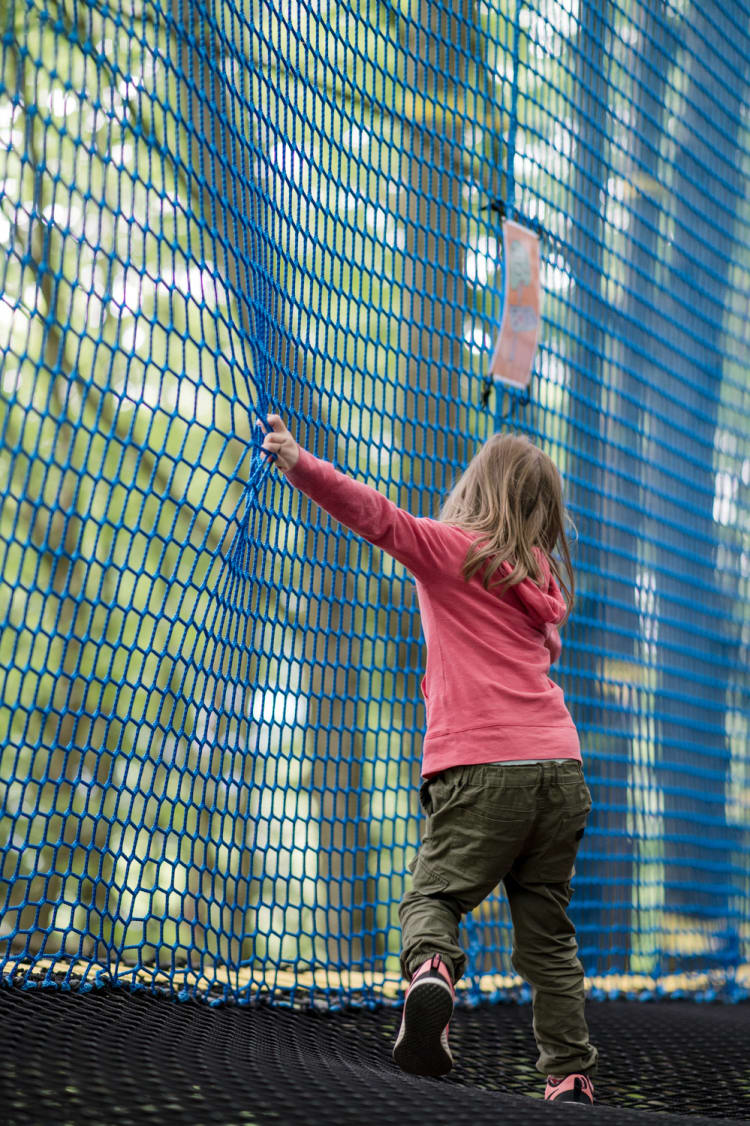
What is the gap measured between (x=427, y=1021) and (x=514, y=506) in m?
0.70

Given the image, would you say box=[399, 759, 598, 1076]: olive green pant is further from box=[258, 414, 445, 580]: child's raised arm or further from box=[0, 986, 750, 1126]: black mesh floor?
box=[258, 414, 445, 580]: child's raised arm

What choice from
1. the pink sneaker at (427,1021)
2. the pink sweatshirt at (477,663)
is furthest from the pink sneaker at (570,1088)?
the pink sweatshirt at (477,663)

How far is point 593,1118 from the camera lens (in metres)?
1.12

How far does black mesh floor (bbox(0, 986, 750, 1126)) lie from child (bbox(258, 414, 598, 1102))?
5.9 inches

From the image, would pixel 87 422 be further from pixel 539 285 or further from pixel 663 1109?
pixel 663 1109

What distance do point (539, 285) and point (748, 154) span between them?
63.0 inches

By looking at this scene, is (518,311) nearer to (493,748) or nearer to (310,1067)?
(493,748)

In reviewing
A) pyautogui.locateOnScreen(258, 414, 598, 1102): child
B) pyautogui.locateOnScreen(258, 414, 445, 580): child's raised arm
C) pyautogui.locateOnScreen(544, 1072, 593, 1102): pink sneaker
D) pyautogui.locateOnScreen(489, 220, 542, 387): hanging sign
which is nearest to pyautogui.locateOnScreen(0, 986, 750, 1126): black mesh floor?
pyautogui.locateOnScreen(544, 1072, 593, 1102): pink sneaker

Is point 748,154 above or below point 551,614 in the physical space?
above

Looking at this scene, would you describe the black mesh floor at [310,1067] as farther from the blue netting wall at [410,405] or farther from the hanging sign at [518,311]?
the hanging sign at [518,311]

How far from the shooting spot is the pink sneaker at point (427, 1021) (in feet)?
4.57

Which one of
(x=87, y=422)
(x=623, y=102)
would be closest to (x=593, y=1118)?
(x=623, y=102)

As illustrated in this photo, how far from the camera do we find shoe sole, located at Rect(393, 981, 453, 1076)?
4.56 feet

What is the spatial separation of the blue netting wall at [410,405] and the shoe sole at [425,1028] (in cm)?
50
